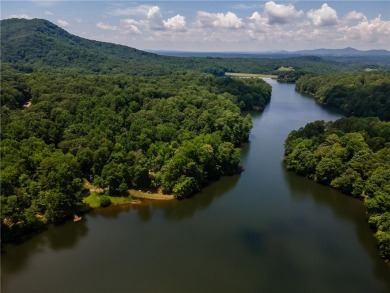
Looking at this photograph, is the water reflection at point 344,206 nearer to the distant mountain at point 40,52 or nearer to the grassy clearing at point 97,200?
the grassy clearing at point 97,200

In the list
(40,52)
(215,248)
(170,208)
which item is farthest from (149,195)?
→ (40,52)

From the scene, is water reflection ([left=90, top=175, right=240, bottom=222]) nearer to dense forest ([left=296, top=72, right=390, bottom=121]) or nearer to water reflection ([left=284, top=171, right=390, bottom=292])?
water reflection ([left=284, top=171, right=390, bottom=292])

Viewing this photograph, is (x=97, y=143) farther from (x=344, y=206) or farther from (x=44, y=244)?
(x=344, y=206)

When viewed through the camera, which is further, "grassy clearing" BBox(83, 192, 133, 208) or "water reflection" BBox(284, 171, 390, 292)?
"grassy clearing" BBox(83, 192, 133, 208)

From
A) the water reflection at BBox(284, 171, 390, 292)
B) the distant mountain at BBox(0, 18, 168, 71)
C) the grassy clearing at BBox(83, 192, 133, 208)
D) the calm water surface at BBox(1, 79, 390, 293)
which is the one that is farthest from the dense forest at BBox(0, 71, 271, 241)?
the distant mountain at BBox(0, 18, 168, 71)

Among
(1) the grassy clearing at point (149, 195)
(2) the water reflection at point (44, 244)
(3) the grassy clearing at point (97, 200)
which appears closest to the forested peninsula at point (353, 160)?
(1) the grassy clearing at point (149, 195)

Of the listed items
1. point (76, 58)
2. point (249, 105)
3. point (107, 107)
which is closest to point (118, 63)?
point (76, 58)
